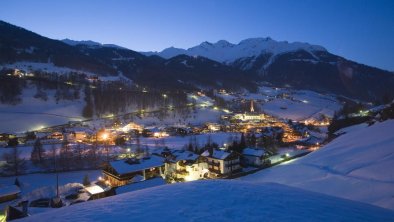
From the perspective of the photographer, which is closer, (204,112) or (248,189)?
(248,189)

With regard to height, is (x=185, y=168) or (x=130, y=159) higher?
(x=130, y=159)

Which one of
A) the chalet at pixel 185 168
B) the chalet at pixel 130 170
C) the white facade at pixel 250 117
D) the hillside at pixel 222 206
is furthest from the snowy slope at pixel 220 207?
the white facade at pixel 250 117

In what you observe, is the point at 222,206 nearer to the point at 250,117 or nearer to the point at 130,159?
the point at 130,159

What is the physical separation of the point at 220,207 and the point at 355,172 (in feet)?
53.0

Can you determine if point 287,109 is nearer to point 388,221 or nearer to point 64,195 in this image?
point 64,195

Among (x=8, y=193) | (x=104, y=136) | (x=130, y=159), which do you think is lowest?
(x=104, y=136)

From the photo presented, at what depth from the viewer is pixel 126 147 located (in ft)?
160

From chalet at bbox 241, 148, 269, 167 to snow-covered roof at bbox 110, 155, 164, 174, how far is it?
11807 mm

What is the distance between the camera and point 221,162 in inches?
1235

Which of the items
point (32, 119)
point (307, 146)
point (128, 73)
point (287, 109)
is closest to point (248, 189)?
point (307, 146)

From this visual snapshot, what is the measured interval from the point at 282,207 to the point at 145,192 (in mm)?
4623

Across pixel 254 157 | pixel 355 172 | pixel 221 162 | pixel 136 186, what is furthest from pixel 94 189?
pixel 355 172

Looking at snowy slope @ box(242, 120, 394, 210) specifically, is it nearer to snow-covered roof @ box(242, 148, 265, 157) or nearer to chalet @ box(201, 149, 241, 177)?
chalet @ box(201, 149, 241, 177)

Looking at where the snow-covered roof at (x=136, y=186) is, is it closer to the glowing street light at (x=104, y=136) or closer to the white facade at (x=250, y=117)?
the glowing street light at (x=104, y=136)
